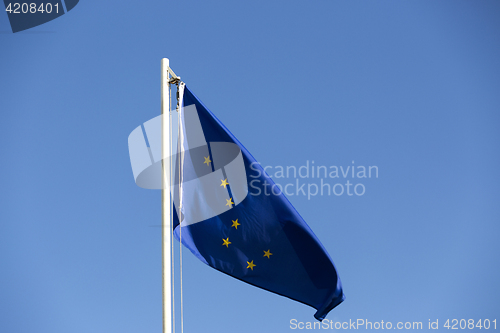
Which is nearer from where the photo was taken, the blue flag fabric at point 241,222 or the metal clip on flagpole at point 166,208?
the metal clip on flagpole at point 166,208

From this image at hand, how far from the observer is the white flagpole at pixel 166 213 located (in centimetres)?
753

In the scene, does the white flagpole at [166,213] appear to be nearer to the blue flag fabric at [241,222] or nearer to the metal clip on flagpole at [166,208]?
the metal clip on flagpole at [166,208]

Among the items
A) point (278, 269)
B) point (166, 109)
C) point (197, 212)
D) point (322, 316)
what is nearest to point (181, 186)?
point (197, 212)

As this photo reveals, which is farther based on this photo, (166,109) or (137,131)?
(137,131)

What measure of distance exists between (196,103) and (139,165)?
5.09 ft

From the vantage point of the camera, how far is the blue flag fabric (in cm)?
898

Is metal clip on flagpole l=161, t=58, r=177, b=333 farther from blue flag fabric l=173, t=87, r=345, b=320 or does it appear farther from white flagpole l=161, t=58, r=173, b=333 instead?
blue flag fabric l=173, t=87, r=345, b=320

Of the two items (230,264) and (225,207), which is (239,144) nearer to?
(225,207)

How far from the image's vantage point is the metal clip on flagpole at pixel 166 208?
24.7 feet

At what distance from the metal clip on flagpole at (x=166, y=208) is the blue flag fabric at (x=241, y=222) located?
0.55 metres

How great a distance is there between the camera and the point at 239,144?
9281mm

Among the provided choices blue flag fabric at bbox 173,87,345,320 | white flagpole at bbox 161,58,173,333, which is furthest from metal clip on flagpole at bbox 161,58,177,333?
blue flag fabric at bbox 173,87,345,320

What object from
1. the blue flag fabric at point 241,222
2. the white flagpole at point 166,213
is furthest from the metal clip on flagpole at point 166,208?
the blue flag fabric at point 241,222

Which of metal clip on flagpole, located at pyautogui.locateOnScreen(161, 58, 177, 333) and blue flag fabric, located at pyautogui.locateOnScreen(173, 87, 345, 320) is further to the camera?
blue flag fabric, located at pyautogui.locateOnScreen(173, 87, 345, 320)
